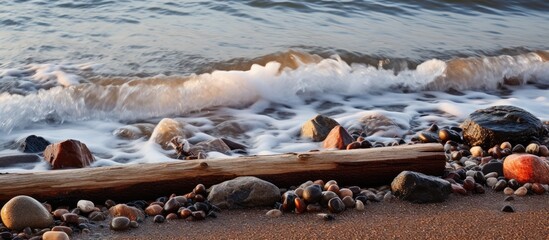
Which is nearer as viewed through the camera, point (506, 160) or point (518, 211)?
point (518, 211)

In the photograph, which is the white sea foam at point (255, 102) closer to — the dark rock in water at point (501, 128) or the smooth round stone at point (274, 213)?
the dark rock in water at point (501, 128)

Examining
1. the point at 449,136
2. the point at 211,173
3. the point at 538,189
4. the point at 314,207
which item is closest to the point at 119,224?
the point at 211,173

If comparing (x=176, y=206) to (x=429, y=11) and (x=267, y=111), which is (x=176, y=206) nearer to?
(x=267, y=111)

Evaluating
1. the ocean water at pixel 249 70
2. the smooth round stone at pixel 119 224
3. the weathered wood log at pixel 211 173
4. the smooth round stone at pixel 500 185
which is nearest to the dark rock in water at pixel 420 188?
the weathered wood log at pixel 211 173

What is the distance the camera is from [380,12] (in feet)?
29.5

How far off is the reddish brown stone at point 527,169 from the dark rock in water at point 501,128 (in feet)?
2.28

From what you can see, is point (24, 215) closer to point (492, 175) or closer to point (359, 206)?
point (359, 206)

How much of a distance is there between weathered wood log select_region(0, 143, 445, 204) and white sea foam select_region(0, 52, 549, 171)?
3.13 ft

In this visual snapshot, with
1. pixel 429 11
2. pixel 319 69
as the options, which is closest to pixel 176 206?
pixel 319 69

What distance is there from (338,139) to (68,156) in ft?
5.21

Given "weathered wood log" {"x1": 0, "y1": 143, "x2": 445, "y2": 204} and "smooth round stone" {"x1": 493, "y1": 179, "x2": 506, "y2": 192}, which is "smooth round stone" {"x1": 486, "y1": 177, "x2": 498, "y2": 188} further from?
"weathered wood log" {"x1": 0, "y1": 143, "x2": 445, "y2": 204}

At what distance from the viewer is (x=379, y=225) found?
105 inches

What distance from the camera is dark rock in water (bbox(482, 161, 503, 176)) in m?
3.36

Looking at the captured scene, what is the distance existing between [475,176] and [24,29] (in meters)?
5.95
